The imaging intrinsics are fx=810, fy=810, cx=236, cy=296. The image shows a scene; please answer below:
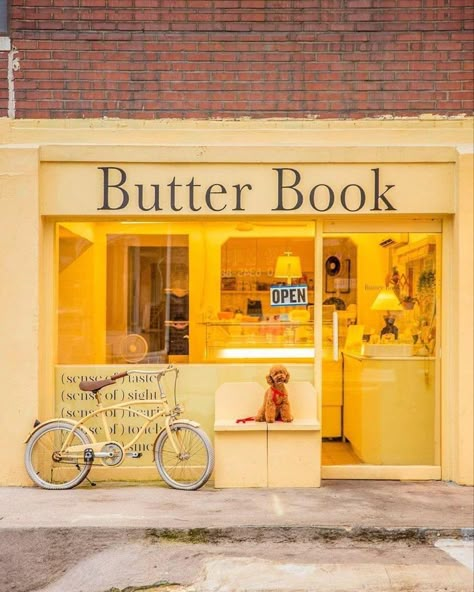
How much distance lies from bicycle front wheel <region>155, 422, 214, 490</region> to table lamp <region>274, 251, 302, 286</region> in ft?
5.85

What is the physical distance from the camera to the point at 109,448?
761 centimetres

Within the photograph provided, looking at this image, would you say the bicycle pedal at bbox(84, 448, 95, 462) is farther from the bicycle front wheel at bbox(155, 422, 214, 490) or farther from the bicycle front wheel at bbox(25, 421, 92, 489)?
the bicycle front wheel at bbox(155, 422, 214, 490)

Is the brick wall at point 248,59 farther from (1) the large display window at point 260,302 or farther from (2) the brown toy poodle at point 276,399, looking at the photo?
(2) the brown toy poodle at point 276,399

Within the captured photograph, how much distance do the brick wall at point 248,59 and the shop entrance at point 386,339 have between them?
1.35 meters

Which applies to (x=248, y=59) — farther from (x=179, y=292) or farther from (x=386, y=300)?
(x=386, y=300)

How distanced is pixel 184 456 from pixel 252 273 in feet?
6.35

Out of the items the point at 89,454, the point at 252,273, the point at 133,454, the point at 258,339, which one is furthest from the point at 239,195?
the point at 89,454

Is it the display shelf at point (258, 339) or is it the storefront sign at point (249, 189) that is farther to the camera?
the display shelf at point (258, 339)

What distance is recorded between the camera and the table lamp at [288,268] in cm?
815

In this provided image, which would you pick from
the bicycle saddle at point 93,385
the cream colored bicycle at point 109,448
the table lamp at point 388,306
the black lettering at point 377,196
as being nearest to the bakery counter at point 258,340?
the cream colored bicycle at point 109,448

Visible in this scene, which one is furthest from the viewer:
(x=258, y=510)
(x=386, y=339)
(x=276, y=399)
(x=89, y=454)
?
(x=386, y=339)

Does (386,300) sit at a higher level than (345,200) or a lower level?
lower

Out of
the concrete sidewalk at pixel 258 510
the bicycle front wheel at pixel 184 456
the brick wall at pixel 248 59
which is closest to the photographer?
the concrete sidewalk at pixel 258 510

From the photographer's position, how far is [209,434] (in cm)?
812
